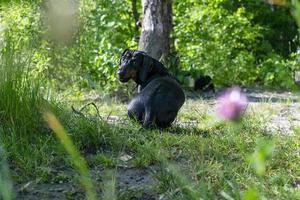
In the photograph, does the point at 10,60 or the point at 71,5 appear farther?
the point at 71,5

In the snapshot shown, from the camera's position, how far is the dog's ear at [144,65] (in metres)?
5.48

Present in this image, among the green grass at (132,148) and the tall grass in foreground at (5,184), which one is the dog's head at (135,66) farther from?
the tall grass in foreground at (5,184)

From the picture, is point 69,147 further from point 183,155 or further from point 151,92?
point 151,92

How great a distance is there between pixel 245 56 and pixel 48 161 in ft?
33.5

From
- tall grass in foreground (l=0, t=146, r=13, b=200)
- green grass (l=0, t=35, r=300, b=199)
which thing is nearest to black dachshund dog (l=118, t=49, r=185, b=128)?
green grass (l=0, t=35, r=300, b=199)

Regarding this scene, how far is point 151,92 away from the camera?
17.4 feet

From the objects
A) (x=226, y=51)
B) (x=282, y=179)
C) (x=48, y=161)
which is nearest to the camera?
(x=282, y=179)

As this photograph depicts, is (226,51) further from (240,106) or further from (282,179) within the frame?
(240,106)

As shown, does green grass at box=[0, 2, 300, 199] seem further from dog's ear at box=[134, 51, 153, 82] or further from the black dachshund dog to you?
dog's ear at box=[134, 51, 153, 82]

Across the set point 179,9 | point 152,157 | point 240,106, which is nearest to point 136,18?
point 179,9

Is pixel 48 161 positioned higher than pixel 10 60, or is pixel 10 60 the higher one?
pixel 10 60

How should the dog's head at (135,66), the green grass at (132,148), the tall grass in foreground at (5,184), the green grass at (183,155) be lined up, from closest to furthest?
the tall grass in foreground at (5,184) < the green grass at (183,155) < the green grass at (132,148) < the dog's head at (135,66)

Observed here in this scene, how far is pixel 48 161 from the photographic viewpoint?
4105 millimetres

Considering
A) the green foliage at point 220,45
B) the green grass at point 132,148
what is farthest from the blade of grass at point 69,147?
the green foliage at point 220,45
